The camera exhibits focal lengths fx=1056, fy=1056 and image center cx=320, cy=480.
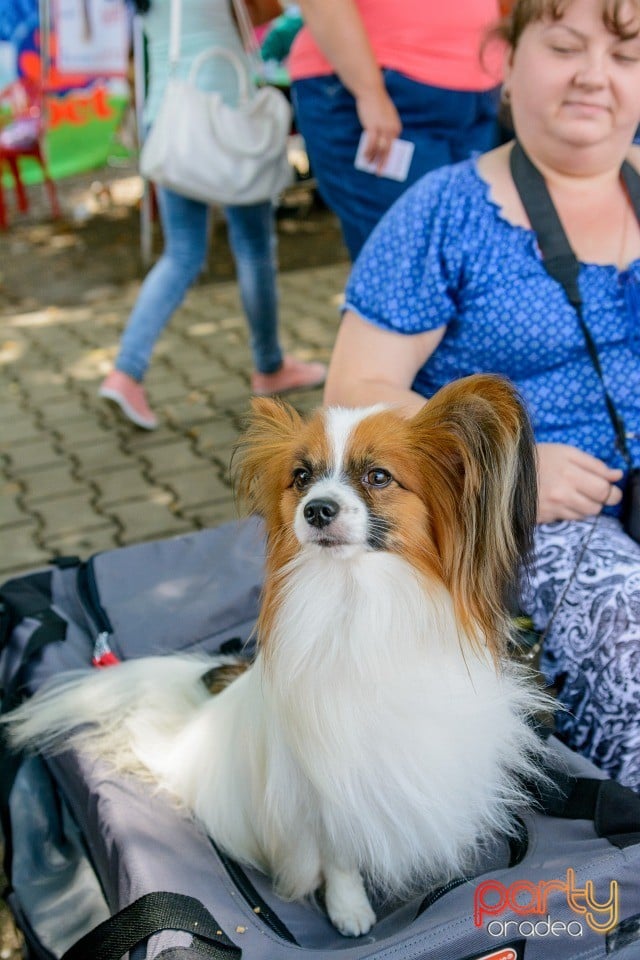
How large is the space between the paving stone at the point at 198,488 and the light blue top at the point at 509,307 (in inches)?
81.3

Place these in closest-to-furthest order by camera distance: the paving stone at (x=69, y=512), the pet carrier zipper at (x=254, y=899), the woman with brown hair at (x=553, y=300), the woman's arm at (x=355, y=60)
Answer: the pet carrier zipper at (x=254, y=899), the woman with brown hair at (x=553, y=300), the woman's arm at (x=355, y=60), the paving stone at (x=69, y=512)

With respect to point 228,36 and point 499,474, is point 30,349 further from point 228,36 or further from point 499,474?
point 499,474

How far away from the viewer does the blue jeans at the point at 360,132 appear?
322cm

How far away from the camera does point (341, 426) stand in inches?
72.5

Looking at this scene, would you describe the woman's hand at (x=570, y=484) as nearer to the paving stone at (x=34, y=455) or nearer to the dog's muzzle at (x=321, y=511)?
the dog's muzzle at (x=321, y=511)

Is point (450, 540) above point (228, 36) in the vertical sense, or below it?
below

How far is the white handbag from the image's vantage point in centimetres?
426

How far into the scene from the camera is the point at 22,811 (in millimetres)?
2475

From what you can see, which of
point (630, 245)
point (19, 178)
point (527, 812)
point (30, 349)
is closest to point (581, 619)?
point (527, 812)

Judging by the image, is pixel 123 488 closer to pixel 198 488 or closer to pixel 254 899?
pixel 198 488

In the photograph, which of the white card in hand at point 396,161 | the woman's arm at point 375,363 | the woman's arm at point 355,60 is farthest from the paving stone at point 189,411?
the woman's arm at point 375,363

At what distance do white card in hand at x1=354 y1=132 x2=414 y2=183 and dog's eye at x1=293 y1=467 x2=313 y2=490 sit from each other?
1661 millimetres

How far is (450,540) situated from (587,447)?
770 mm

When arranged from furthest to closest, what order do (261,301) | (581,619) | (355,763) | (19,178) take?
(19,178), (261,301), (581,619), (355,763)
